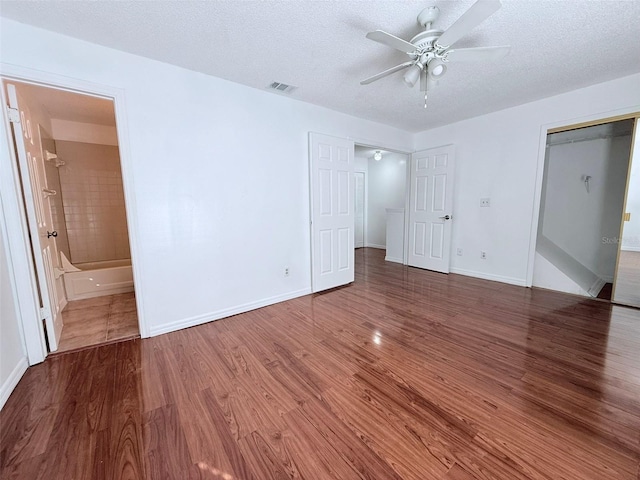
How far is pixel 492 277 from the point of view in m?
3.98

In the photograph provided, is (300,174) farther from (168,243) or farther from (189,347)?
(189,347)

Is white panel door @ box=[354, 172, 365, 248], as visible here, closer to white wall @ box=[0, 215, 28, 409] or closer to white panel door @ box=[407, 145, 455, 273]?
white panel door @ box=[407, 145, 455, 273]

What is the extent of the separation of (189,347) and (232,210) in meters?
1.40

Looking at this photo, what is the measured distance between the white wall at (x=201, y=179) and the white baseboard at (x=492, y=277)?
2.78m

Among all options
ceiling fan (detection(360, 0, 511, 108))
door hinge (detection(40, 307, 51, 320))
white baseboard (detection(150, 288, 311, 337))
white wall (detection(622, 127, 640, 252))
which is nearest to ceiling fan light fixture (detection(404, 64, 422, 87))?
ceiling fan (detection(360, 0, 511, 108))

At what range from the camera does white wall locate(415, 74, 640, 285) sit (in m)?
3.13

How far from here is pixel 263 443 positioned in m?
1.31

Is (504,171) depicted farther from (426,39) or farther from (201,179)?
(201,179)

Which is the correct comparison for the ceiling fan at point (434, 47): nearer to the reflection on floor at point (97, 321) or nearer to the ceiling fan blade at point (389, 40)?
the ceiling fan blade at point (389, 40)

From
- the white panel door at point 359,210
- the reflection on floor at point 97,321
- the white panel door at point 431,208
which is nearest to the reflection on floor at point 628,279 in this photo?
the white panel door at point 431,208

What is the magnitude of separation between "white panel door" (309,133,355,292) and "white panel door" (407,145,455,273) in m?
1.61

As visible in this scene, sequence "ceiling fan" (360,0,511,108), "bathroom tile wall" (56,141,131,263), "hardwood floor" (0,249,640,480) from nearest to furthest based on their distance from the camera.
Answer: "hardwood floor" (0,249,640,480), "ceiling fan" (360,0,511,108), "bathroom tile wall" (56,141,131,263)

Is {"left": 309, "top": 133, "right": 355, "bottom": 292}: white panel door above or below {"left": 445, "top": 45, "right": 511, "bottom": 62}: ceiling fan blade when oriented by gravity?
below

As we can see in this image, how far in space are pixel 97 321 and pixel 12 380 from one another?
1.08 m
